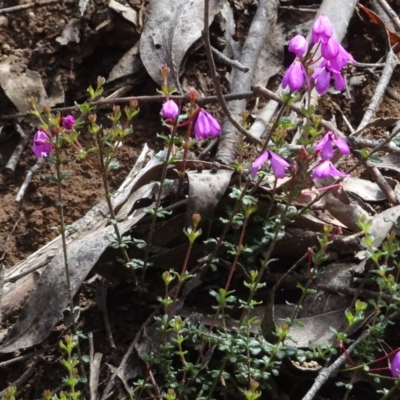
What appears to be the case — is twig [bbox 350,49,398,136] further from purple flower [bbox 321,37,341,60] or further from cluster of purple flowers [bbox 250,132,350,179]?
purple flower [bbox 321,37,341,60]

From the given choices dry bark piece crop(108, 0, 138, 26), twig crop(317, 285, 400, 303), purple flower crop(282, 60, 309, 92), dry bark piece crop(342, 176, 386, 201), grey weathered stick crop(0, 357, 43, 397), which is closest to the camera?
purple flower crop(282, 60, 309, 92)

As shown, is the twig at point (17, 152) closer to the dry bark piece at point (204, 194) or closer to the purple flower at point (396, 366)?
the dry bark piece at point (204, 194)

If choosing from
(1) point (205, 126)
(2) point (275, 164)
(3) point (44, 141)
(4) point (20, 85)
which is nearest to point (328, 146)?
(2) point (275, 164)

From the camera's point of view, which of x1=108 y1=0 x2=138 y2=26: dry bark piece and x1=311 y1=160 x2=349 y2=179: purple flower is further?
x1=108 y1=0 x2=138 y2=26: dry bark piece

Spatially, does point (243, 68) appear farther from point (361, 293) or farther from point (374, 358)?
point (374, 358)

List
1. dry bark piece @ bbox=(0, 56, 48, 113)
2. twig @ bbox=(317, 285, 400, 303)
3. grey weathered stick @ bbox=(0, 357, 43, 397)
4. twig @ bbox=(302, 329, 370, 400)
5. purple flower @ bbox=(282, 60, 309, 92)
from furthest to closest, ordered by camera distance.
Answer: dry bark piece @ bbox=(0, 56, 48, 113) → grey weathered stick @ bbox=(0, 357, 43, 397) → twig @ bbox=(317, 285, 400, 303) → twig @ bbox=(302, 329, 370, 400) → purple flower @ bbox=(282, 60, 309, 92)

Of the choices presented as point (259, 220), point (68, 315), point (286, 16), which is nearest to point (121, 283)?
point (68, 315)

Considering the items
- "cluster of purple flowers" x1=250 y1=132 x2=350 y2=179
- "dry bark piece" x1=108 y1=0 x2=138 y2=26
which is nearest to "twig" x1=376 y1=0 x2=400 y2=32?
"dry bark piece" x1=108 y1=0 x2=138 y2=26

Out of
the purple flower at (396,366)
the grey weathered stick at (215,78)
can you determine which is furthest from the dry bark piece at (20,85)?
the purple flower at (396,366)
